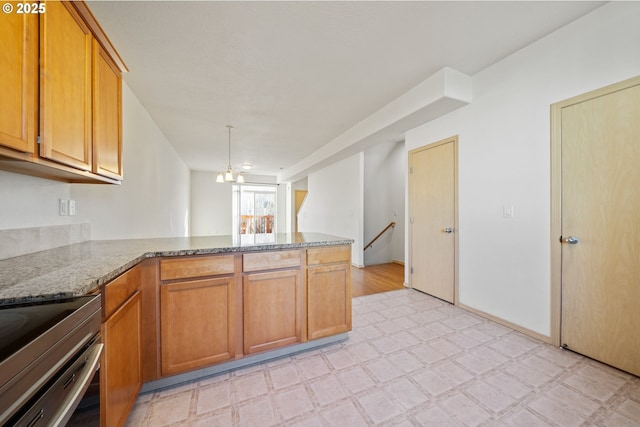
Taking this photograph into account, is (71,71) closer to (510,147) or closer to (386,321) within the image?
(386,321)

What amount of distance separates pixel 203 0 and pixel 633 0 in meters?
2.93

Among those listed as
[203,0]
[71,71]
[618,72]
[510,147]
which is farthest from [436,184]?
[71,71]

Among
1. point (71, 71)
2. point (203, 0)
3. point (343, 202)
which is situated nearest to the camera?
point (71, 71)

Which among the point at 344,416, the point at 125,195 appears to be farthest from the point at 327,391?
the point at 125,195

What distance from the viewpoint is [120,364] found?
1229mm

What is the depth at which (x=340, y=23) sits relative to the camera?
184 cm

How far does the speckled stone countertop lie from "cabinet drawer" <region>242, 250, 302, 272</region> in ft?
0.18

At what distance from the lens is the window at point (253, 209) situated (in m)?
8.45

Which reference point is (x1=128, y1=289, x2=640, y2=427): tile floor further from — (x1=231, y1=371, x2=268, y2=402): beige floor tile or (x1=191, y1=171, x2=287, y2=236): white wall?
(x1=191, y1=171, x2=287, y2=236): white wall

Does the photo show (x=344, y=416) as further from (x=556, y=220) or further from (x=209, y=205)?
(x=209, y=205)

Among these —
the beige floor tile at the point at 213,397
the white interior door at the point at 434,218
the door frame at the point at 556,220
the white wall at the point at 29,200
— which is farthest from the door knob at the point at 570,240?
the white wall at the point at 29,200

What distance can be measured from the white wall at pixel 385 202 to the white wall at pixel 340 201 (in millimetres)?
491

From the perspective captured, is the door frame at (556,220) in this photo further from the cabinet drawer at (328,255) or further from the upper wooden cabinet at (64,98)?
the upper wooden cabinet at (64,98)

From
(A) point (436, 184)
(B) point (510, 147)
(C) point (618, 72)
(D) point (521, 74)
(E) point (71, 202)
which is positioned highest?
(D) point (521, 74)
